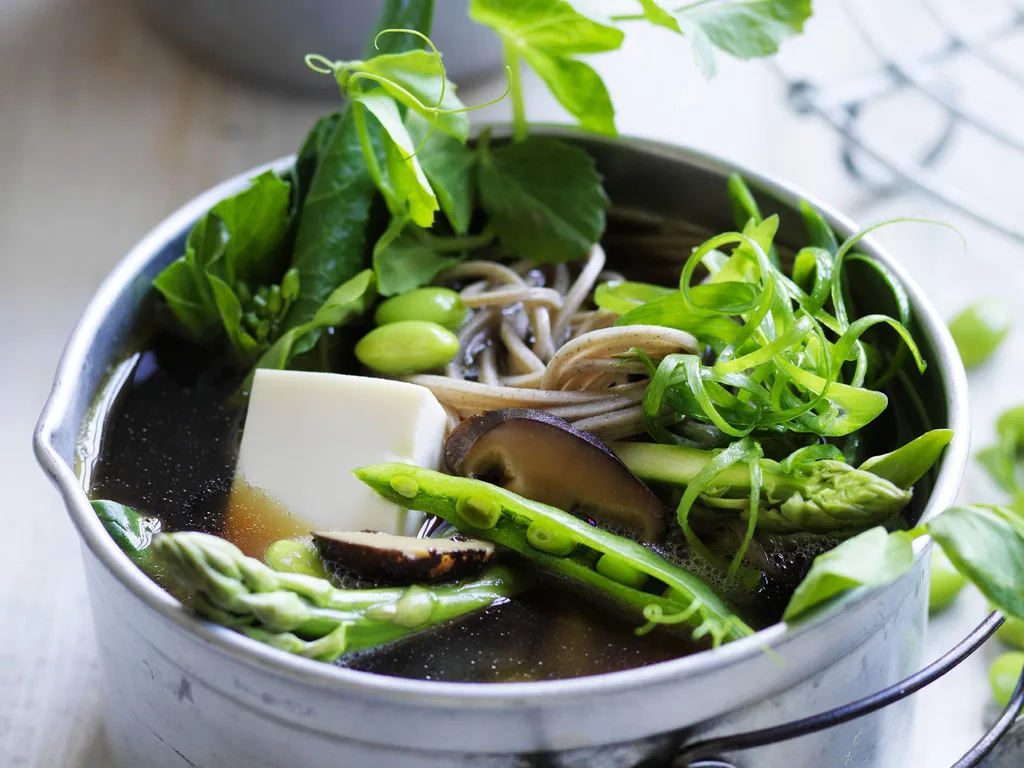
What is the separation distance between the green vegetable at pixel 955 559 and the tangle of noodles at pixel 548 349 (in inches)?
15.0

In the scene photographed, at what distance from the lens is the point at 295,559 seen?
1.05 meters

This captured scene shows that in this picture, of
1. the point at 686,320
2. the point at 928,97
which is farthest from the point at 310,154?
the point at 928,97

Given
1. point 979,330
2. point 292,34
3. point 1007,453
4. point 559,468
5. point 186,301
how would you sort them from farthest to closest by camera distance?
point 292,34 < point 979,330 < point 1007,453 < point 186,301 < point 559,468

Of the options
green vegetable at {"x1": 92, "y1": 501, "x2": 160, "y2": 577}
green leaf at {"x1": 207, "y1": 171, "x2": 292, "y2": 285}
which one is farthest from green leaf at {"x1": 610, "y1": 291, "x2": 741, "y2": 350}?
green vegetable at {"x1": 92, "y1": 501, "x2": 160, "y2": 577}

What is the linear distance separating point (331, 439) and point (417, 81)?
43 cm

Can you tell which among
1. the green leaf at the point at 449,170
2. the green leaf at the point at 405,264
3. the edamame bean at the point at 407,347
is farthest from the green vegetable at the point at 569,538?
the green leaf at the point at 449,170

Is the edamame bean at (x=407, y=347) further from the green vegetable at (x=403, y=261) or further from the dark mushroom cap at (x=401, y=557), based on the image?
the dark mushroom cap at (x=401, y=557)

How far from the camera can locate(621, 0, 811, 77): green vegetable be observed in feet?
4.35

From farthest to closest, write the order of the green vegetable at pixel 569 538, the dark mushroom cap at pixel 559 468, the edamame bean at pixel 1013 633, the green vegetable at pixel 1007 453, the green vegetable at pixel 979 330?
the green vegetable at pixel 979 330, the green vegetable at pixel 1007 453, the edamame bean at pixel 1013 633, the dark mushroom cap at pixel 559 468, the green vegetable at pixel 569 538

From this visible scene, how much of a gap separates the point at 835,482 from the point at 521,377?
459 millimetres

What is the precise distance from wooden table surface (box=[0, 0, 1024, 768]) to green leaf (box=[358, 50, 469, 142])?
56cm

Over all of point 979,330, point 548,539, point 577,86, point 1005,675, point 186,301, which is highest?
point 577,86

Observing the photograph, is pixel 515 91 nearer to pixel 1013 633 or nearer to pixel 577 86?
pixel 577 86

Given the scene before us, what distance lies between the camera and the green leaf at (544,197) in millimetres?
1469
